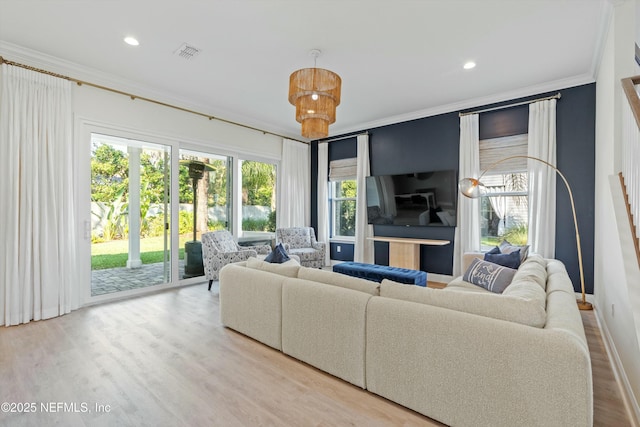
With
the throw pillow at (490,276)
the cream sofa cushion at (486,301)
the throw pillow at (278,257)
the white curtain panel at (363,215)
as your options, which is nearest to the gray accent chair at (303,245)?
the white curtain panel at (363,215)

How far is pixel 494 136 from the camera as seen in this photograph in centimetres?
472

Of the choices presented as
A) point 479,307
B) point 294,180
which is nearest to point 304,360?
point 479,307

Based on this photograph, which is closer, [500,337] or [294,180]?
[500,337]

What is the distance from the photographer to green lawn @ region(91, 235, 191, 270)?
4.09 m

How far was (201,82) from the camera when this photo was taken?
416 cm

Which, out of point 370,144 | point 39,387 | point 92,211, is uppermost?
point 370,144

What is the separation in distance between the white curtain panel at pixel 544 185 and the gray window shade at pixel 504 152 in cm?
20

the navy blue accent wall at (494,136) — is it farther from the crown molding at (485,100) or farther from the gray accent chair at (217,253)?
the gray accent chair at (217,253)

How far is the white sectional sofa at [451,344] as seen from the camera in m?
1.39

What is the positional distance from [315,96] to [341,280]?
193cm

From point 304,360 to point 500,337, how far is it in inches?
56.6

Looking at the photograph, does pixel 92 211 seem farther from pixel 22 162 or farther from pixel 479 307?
pixel 479 307

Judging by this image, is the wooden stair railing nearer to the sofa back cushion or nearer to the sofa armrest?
the sofa armrest

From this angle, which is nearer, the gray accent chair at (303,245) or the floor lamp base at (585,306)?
the floor lamp base at (585,306)
